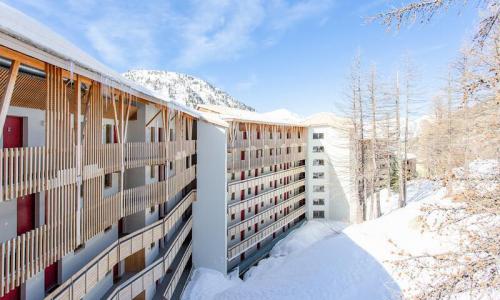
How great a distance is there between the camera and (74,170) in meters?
7.64

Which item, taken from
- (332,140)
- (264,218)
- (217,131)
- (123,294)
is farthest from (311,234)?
(123,294)

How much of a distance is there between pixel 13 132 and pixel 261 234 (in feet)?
84.6

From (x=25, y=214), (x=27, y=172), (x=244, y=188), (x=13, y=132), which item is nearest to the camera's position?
(x=27, y=172)

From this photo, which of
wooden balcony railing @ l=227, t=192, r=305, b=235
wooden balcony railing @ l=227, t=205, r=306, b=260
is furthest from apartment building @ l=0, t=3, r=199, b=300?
wooden balcony railing @ l=227, t=192, r=305, b=235

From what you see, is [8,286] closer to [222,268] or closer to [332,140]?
[222,268]

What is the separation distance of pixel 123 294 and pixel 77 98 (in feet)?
25.2

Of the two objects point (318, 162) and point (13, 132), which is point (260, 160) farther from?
point (13, 132)

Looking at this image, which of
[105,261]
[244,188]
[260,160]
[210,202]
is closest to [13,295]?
[105,261]

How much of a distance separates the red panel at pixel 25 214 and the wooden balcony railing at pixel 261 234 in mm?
18439

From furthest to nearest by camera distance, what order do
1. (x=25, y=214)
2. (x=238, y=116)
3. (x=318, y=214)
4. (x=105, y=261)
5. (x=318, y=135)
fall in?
(x=318, y=135)
(x=318, y=214)
(x=238, y=116)
(x=105, y=261)
(x=25, y=214)

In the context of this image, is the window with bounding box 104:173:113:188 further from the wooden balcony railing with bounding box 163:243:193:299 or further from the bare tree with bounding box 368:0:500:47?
the bare tree with bounding box 368:0:500:47

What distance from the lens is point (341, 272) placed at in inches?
778

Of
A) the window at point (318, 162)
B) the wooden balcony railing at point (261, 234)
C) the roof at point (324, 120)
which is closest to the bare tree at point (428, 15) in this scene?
the wooden balcony railing at point (261, 234)

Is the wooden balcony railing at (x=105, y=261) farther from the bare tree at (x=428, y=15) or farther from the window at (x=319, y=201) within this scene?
the window at (x=319, y=201)
